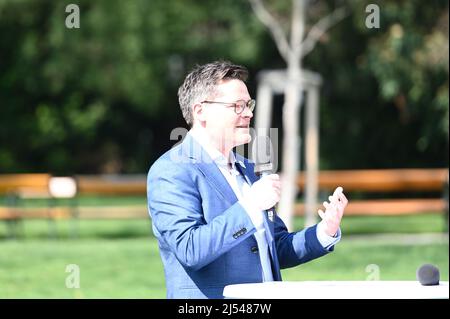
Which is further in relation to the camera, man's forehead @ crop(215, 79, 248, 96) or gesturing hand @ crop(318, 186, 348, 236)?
gesturing hand @ crop(318, 186, 348, 236)

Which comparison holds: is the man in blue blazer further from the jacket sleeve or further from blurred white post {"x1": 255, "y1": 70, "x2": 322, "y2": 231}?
blurred white post {"x1": 255, "y1": 70, "x2": 322, "y2": 231}

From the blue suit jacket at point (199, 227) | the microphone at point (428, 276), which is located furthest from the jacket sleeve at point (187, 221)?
the microphone at point (428, 276)

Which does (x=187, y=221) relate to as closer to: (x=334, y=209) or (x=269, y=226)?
(x=269, y=226)

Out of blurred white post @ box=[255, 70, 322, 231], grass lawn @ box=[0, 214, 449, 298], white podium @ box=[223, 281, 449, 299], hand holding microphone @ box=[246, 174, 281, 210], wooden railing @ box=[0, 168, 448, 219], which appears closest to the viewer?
white podium @ box=[223, 281, 449, 299]

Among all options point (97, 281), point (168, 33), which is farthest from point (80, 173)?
point (97, 281)

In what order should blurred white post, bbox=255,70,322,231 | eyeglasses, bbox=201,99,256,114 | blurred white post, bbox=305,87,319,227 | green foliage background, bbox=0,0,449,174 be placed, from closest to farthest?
eyeglasses, bbox=201,99,256,114, blurred white post, bbox=255,70,322,231, blurred white post, bbox=305,87,319,227, green foliage background, bbox=0,0,449,174

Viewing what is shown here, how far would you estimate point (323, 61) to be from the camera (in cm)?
2892

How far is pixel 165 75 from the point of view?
136 ft

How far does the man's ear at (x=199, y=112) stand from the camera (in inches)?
169

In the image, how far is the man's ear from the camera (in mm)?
4281

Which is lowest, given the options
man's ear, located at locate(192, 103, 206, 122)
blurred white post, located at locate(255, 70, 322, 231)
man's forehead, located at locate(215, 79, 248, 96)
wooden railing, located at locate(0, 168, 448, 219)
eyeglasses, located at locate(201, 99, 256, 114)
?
wooden railing, located at locate(0, 168, 448, 219)

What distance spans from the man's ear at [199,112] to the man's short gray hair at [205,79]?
0.6 inches

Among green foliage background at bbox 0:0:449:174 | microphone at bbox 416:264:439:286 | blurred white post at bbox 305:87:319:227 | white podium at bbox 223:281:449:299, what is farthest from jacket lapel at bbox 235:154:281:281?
blurred white post at bbox 305:87:319:227
